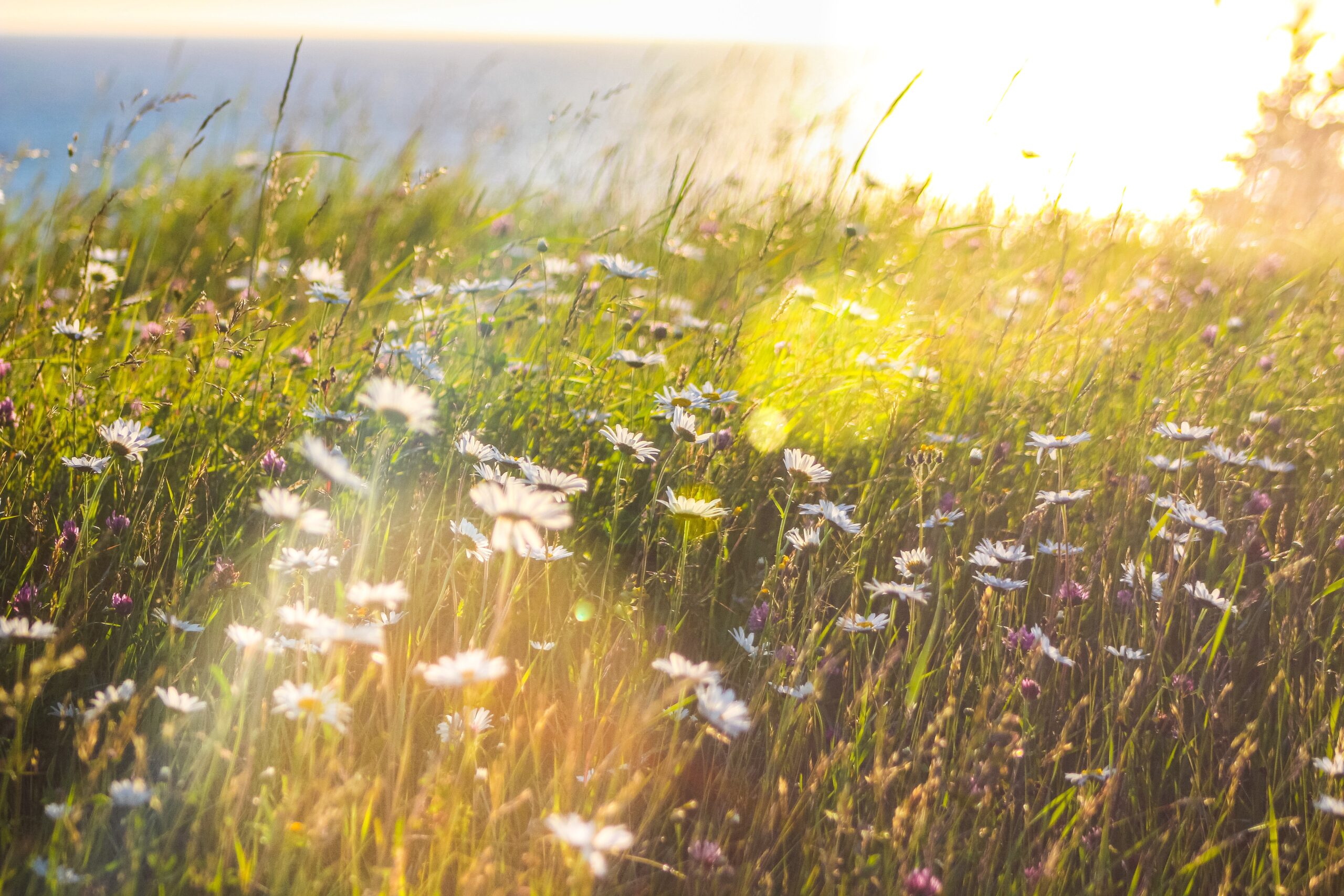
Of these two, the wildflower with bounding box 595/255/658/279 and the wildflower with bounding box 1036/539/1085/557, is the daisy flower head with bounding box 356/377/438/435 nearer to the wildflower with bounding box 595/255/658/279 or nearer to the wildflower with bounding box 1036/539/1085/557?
the wildflower with bounding box 595/255/658/279

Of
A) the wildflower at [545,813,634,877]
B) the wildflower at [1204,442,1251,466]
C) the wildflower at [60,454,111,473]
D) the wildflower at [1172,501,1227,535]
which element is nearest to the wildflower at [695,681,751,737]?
the wildflower at [545,813,634,877]

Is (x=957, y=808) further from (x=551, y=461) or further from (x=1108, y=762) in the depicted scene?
(x=551, y=461)

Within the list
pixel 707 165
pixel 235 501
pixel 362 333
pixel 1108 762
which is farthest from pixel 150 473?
pixel 707 165

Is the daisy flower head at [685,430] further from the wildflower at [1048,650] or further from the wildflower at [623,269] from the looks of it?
the wildflower at [1048,650]

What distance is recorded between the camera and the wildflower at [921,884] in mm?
1061

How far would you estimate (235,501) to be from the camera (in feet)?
5.39

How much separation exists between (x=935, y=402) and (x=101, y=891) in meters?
2.21

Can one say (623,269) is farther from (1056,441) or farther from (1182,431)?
(1182,431)

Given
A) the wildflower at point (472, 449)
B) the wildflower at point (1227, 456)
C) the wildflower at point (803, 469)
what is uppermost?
the wildflower at point (1227, 456)

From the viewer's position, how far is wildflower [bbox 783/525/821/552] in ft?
4.88

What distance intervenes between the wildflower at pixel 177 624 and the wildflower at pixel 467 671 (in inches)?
16.9

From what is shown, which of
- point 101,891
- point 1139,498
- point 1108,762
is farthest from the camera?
point 1139,498

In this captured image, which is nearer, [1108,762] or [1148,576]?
[1108,762]

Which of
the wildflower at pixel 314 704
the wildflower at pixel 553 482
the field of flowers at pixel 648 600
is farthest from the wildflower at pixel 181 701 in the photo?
the wildflower at pixel 553 482
